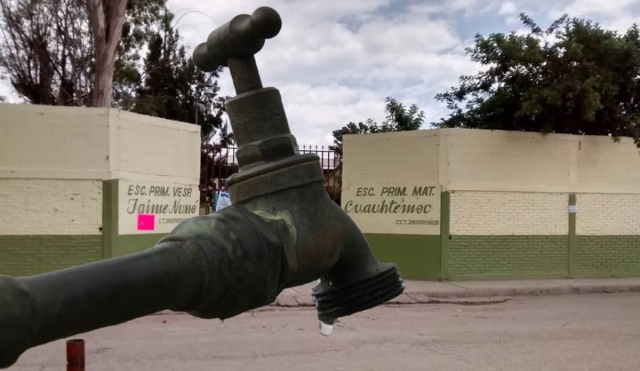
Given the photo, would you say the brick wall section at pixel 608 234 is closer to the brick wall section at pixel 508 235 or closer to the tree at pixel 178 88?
the brick wall section at pixel 508 235

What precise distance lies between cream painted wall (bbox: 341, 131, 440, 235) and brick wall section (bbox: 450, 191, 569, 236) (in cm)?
52

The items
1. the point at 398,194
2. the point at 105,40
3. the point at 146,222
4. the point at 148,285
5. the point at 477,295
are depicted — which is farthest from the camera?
the point at 105,40

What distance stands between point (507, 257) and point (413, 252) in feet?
6.44

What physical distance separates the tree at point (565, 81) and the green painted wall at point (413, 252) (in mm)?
3216

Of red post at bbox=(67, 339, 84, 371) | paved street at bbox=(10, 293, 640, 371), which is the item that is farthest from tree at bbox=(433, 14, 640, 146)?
red post at bbox=(67, 339, 84, 371)

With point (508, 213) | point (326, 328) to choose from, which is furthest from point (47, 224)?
point (326, 328)

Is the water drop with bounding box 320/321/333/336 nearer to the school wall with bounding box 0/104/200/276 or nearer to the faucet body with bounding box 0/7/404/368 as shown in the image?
the faucet body with bounding box 0/7/404/368

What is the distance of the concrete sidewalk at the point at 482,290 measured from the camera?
11.3 metres

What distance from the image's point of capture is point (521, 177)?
13633mm

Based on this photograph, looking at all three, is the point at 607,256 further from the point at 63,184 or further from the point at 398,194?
the point at 63,184

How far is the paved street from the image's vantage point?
22.1ft

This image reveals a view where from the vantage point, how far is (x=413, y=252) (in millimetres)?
13273

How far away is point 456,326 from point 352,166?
556cm

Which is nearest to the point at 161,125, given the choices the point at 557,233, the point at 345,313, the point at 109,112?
the point at 109,112
